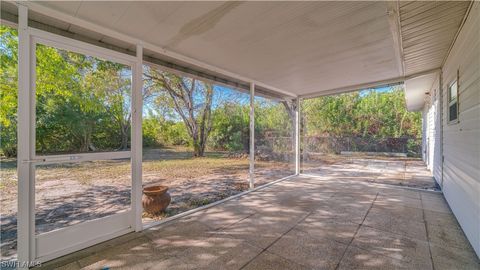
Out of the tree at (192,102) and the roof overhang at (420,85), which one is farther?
the tree at (192,102)

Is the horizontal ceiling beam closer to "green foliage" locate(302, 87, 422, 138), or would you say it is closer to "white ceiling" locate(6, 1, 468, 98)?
"white ceiling" locate(6, 1, 468, 98)

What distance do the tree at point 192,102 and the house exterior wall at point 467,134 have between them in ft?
25.2

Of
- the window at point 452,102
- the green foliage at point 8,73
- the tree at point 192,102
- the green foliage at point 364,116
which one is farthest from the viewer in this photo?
the green foliage at point 364,116

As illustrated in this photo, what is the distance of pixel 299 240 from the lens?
7.67 feet

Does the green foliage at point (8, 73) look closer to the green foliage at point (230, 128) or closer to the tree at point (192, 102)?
the tree at point (192, 102)

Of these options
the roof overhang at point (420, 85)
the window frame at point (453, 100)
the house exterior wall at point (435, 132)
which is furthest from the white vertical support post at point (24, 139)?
the house exterior wall at point (435, 132)

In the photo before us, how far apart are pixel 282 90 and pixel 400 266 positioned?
4363 mm

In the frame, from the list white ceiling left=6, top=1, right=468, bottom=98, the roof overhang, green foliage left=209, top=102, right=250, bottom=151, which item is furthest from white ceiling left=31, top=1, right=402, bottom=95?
green foliage left=209, top=102, right=250, bottom=151

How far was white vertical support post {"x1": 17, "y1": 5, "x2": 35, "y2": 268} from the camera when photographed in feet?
6.00

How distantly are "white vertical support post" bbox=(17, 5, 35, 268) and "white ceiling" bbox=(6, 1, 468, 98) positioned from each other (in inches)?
13.8

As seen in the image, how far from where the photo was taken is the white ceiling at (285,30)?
6.44 ft

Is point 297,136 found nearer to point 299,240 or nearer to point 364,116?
point 299,240

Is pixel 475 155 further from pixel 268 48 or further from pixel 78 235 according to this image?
pixel 78 235

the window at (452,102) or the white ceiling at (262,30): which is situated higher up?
the white ceiling at (262,30)
